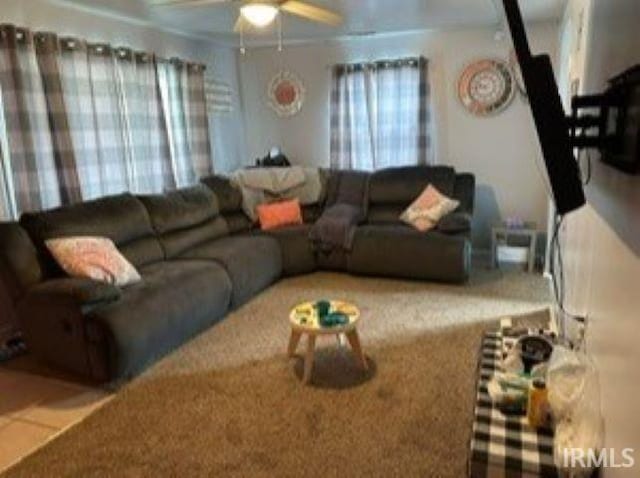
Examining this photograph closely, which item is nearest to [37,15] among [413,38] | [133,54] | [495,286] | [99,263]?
[133,54]

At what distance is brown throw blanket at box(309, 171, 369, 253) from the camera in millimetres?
4551

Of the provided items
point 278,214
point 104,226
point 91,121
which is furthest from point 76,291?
point 278,214

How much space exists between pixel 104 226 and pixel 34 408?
50.0 inches

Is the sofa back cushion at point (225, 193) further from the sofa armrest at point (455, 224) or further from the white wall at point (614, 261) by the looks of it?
the white wall at point (614, 261)

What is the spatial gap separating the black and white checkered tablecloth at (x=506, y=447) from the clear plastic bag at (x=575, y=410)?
57mm

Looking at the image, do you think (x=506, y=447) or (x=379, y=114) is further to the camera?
(x=379, y=114)

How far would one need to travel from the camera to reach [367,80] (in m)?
5.31

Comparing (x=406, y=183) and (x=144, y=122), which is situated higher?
(x=144, y=122)

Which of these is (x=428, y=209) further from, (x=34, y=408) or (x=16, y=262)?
(x=34, y=408)

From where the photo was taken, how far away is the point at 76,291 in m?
2.71

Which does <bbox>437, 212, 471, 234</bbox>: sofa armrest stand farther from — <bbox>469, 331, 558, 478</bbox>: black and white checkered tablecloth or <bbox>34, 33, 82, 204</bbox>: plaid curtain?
<bbox>34, 33, 82, 204</bbox>: plaid curtain

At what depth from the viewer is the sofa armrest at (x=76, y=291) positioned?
2.71 meters

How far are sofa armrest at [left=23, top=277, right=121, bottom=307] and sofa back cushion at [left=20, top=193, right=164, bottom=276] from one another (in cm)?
25

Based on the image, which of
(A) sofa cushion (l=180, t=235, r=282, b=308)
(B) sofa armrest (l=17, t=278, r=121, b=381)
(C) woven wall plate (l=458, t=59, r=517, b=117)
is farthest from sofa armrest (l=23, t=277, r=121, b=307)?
(C) woven wall plate (l=458, t=59, r=517, b=117)
